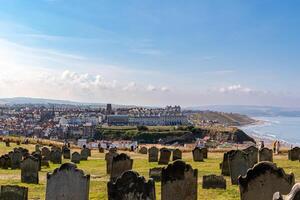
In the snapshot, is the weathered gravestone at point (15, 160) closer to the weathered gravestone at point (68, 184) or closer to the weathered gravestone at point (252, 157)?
the weathered gravestone at point (252, 157)

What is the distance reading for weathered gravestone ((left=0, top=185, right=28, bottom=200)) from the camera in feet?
48.9

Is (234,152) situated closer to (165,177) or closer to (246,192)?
(165,177)

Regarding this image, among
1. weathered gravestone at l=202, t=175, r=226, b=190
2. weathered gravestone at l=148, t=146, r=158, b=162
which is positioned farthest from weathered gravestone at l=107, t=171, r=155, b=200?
weathered gravestone at l=148, t=146, r=158, b=162

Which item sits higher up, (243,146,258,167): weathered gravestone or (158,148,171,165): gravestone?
(243,146,258,167): weathered gravestone

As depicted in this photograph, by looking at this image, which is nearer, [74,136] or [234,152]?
[234,152]


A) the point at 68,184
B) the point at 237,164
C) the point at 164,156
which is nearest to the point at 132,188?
the point at 68,184

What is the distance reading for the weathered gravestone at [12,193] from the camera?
1490cm

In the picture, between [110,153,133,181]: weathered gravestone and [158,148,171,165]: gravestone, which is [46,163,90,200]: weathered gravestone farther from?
[158,148,171,165]: gravestone

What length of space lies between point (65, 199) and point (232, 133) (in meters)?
119

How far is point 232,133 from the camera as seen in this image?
130 meters

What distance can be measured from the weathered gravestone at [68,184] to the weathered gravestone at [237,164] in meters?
8.96

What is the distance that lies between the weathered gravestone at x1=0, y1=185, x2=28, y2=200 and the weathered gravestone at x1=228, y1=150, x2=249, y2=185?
8960mm

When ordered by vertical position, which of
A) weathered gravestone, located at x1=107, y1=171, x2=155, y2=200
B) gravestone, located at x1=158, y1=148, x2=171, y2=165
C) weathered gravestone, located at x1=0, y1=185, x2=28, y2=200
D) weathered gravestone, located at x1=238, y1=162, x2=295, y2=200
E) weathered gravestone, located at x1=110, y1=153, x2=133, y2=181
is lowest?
gravestone, located at x1=158, y1=148, x2=171, y2=165

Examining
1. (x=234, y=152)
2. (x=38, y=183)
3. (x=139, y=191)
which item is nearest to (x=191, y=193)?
(x=139, y=191)
